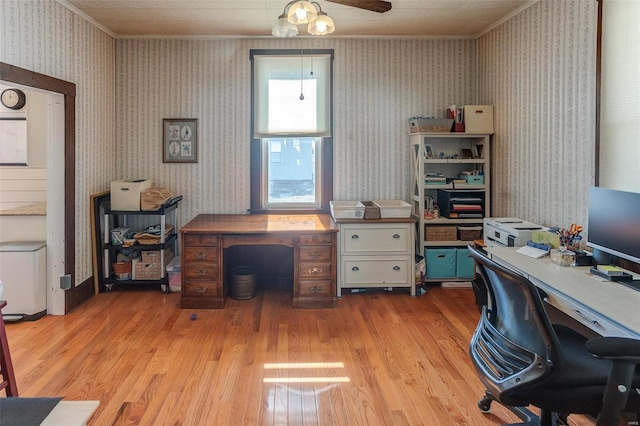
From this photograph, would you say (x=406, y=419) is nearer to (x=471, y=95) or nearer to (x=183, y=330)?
(x=183, y=330)

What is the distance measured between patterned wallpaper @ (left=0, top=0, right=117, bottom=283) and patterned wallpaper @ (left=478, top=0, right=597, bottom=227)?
384 cm

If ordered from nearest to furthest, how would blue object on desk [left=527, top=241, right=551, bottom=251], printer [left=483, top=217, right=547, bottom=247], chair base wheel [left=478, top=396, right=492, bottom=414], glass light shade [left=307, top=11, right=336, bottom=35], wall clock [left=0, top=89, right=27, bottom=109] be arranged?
1. chair base wheel [left=478, top=396, right=492, bottom=414]
2. glass light shade [left=307, top=11, right=336, bottom=35]
3. blue object on desk [left=527, top=241, right=551, bottom=251]
4. printer [left=483, top=217, right=547, bottom=247]
5. wall clock [left=0, top=89, right=27, bottom=109]

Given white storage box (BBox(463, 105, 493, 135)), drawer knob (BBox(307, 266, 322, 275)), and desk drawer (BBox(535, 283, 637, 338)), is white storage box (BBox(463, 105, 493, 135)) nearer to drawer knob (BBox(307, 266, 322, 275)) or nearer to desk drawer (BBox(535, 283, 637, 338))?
drawer knob (BBox(307, 266, 322, 275))

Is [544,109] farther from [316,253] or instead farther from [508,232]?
[316,253]

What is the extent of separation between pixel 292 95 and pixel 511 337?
3517 mm

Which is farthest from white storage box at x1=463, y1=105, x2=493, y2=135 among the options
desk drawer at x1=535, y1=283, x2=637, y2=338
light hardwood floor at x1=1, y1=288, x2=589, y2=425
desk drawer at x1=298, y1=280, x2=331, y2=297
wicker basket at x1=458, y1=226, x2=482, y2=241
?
Result: desk drawer at x1=535, y1=283, x2=637, y2=338

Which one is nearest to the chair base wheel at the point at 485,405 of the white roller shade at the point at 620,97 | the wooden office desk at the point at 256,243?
the white roller shade at the point at 620,97

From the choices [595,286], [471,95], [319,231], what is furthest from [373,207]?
[595,286]

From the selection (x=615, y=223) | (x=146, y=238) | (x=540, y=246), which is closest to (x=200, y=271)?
(x=146, y=238)

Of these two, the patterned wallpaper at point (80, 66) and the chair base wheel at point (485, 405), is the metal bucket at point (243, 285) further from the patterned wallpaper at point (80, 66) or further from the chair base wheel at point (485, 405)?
the chair base wheel at point (485, 405)

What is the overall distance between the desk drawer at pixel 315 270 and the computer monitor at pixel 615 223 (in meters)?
2.03

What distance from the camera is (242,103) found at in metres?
4.70

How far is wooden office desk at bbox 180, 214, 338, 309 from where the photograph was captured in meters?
3.87

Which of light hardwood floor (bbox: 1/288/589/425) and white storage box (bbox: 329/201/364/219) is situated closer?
light hardwood floor (bbox: 1/288/589/425)
